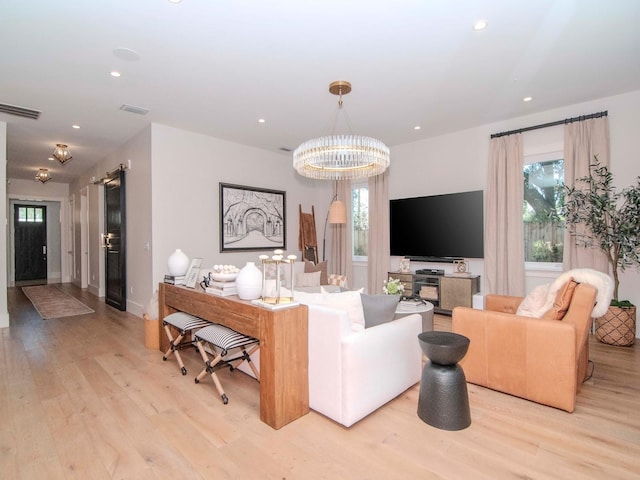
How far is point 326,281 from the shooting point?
17.5 feet

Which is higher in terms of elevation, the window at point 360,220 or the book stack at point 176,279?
the window at point 360,220

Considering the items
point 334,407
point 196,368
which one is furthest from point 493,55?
point 196,368

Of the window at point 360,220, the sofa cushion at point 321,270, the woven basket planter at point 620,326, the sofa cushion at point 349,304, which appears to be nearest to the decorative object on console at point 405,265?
the window at point 360,220

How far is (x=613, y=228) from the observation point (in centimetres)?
368

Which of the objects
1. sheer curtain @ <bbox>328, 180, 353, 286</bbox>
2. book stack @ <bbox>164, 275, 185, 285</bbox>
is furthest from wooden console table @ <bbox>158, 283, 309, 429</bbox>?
sheer curtain @ <bbox>328, 180, 353, 286</bbox>

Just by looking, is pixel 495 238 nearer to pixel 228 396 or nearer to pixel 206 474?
pixel 228 396

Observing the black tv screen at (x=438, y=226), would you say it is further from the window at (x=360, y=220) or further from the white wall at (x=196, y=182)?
the white wall at (x=196, y=182)

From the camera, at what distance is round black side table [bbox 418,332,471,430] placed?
7.02 ft

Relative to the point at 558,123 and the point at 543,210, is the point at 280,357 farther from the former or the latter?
the point at 558,123

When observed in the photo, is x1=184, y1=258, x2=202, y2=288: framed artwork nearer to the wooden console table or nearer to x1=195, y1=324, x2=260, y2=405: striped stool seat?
x1=195, y1=324, x2=260, y2=405: striped stool seat

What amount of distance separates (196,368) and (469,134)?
194 inches

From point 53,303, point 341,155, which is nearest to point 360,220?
point 341,155

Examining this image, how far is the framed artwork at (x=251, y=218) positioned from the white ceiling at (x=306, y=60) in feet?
4.56

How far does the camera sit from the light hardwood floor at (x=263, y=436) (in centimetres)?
177
